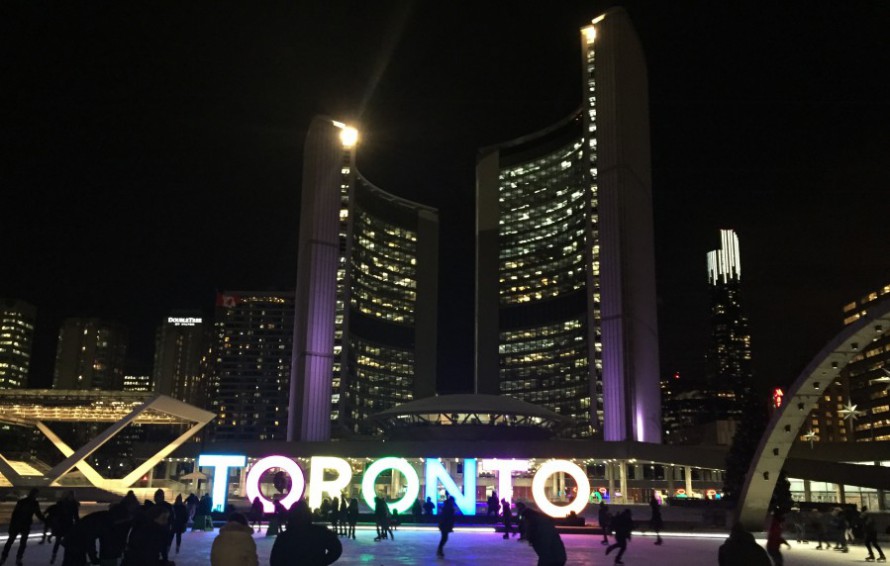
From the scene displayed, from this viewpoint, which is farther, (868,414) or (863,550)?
(868,414)

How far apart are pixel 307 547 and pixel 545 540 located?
3.56 m

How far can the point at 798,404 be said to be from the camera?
26609 mm

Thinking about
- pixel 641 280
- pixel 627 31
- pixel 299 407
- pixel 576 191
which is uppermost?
pixel 627 31

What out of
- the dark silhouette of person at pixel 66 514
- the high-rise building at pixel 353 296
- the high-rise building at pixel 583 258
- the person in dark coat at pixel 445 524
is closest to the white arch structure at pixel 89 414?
the person in dark coat at pixel 445 524

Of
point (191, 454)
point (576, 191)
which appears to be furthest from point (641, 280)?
point (191, 454)

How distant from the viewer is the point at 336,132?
125625 mm

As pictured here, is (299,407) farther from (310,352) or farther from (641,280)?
(641,280)

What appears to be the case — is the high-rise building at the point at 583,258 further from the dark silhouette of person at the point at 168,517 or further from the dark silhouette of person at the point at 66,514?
the dark silhouette of person at the point at 66,514

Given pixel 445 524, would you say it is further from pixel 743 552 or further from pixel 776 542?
pixel 743 552

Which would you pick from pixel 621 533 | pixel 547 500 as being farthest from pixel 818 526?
pixel 547 500

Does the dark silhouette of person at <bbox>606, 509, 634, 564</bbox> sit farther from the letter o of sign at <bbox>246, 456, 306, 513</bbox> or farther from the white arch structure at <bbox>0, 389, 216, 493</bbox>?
the white arch structure at <bbox>0, 389, 216, 493</bbox>

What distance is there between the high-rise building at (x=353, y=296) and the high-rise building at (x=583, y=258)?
713 inches

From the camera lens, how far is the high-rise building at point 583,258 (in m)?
104

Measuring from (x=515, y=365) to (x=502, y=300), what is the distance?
42.6 feet
